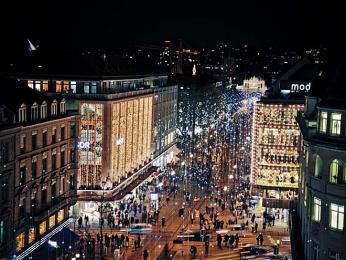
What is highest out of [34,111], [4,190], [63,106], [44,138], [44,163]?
[63,106]

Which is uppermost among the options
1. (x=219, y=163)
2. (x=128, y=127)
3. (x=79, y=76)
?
(x=79, y=76)

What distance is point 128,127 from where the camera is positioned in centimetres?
8675

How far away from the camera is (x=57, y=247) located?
55.0 m

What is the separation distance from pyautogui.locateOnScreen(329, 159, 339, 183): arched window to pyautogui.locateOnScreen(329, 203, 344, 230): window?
3.55ft

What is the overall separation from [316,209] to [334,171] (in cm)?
238

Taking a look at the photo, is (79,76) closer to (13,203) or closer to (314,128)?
(13,203)

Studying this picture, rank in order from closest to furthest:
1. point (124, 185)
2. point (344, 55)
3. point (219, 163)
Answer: point (344, 55)
point (124, 185)
point (219, 163)

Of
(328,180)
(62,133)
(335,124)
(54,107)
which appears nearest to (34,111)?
(54,107)

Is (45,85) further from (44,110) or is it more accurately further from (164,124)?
(164,124)

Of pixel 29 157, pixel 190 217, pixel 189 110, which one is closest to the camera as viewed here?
pixel 29 157

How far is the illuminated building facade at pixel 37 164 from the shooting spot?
→ 4981 cm

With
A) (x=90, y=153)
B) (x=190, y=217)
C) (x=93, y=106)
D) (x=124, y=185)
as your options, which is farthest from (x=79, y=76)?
(x=190, y=217)

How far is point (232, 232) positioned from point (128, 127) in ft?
79.9

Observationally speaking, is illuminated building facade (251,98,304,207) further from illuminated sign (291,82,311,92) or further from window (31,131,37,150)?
window (31,131,37,150)
